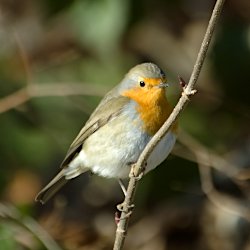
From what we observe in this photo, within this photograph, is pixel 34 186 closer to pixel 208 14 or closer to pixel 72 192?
pixel 72 192

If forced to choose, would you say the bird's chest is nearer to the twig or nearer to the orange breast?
the orange breast

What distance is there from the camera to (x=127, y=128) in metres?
3.84

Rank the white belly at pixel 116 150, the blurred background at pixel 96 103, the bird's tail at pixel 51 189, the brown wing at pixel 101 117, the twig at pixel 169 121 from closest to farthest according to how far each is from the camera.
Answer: the twig at pixel 169 121, the white belly at pixel 116 150, the brown wing at pixel 101 117, the bird's tail at pixel 51 189, the blurred background at pixel 96 103

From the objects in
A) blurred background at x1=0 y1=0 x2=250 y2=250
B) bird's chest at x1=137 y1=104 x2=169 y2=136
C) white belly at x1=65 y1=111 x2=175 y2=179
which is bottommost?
blurred background at x1=0 y1=0 x2=250 y2=250

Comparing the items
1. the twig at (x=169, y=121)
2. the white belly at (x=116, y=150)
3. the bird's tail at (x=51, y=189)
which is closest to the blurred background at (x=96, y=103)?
the bird's tail at (x=51, y=189)

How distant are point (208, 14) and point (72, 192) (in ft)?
5.73

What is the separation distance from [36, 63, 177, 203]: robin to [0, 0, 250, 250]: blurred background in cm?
47

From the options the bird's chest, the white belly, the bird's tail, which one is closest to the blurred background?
the bird's tail

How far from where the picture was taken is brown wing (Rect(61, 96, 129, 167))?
4004 mm

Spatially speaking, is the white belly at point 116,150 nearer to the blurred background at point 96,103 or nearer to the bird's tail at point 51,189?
the bird's tail at point 51,189

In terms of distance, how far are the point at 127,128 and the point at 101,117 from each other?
0.90 feet

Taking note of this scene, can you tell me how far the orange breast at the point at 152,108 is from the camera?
3717mm

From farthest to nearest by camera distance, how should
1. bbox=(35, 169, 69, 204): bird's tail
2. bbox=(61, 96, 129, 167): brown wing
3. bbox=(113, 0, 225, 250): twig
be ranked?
bbox=(35, 169, 69, 204): bird's tail → bbox=(61, 96, 129, 167): brown wing → bbox=(113, 0, 225, 250): twig

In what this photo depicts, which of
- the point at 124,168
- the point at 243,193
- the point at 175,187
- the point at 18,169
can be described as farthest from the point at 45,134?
the point at 124,168
